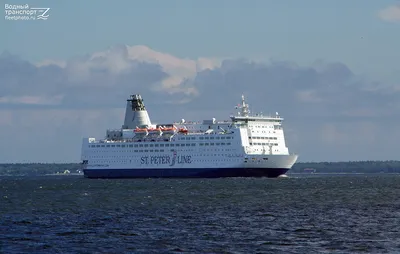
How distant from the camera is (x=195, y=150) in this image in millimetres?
127875

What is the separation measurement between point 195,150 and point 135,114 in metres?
28.8

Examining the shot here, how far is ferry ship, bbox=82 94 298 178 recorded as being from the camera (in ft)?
406

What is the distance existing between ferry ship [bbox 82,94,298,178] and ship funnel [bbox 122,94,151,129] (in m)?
5.08

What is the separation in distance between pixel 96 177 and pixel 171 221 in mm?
95725

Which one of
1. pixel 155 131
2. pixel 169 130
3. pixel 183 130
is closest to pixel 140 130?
pixel 155 131

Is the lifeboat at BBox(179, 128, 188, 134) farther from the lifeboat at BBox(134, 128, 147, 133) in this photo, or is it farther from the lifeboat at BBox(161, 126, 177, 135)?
the lifeboat at BBox(134, 128, 147, 133)

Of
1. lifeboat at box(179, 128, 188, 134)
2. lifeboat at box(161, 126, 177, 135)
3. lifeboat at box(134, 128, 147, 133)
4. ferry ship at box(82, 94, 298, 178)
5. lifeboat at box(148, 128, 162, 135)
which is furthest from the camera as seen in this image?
lifeboat at box(134, 128, 147, 133)

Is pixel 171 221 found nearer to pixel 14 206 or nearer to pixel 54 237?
pixel 54 237

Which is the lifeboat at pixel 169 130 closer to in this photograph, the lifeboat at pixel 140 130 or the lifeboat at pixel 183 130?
the lifeboat at pixel 183 130

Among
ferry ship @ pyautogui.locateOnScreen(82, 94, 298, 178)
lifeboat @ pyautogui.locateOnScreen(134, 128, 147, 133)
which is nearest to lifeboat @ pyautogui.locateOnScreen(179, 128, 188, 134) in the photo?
ferry ship @ pyautogui.locateOnScreen(82, 94, 298, 178)

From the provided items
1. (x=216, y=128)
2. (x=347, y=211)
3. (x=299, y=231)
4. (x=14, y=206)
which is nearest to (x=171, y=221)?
(x=299, y=231)

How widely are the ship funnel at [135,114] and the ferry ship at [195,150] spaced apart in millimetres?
5077

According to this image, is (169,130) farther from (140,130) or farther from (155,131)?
(140,130)

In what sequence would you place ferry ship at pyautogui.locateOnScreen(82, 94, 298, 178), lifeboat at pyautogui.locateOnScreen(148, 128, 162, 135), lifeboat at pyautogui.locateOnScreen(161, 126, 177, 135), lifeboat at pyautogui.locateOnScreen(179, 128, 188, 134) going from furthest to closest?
lifeboat at pyautogui.locateOnScreen(148, 128, 162, 135) → lifeboat at pyautogui.locateOnScreen(161, 126, 177, 135) → lifeboat at pyautogui.locateOnScreen(179, 128, 188, 134) → ferry ship at pyautogui.locateOnScreen(82, 94, 298, 178)
